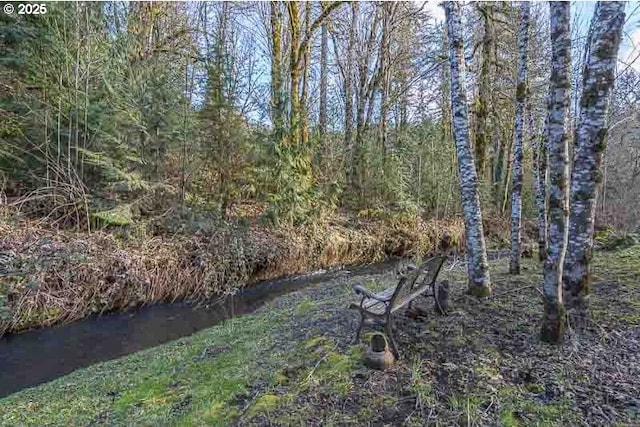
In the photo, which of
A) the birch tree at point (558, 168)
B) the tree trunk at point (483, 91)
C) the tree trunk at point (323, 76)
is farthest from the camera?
the tree trunk at point (323, 76)

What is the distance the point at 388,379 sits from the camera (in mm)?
3051

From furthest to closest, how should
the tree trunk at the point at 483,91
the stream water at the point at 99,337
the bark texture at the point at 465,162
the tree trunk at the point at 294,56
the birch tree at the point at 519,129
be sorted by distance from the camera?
the tree trunk at the point at 294,56, the tree trunk at the point at 483,91, the birch tree at the point at 519,129, the stream water at the point at 99,337, the bark texture at the point at 465,162

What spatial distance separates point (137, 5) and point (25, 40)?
4985 millimetres

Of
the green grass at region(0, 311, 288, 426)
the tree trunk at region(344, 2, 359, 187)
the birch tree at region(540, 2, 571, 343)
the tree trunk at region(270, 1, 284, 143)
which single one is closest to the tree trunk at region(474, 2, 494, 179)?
the tree trunk at region(344, 2, 359, 187)

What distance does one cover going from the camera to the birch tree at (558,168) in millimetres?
3293

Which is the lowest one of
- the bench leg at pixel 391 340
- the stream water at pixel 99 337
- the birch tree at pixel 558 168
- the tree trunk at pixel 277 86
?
the stream water at pixel 99 337

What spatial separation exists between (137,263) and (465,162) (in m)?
5.96

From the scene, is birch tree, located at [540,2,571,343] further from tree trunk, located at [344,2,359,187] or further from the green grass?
tree trunk, located at [344,2,359,187]

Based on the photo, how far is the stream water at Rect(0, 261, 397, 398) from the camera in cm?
496

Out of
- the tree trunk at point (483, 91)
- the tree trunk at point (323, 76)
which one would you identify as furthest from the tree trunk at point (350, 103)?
Answer: the tree trunk at point (483, 91)

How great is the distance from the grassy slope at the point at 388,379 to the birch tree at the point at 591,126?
2.72 ft

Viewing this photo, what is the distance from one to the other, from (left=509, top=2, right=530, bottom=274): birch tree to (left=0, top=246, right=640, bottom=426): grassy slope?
1.41 metres

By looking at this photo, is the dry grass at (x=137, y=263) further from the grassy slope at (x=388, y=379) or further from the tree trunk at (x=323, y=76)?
the tree trunk at (x=323, y=76)

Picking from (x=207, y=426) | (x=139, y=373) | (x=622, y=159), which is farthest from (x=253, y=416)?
(x=622, y=159)
